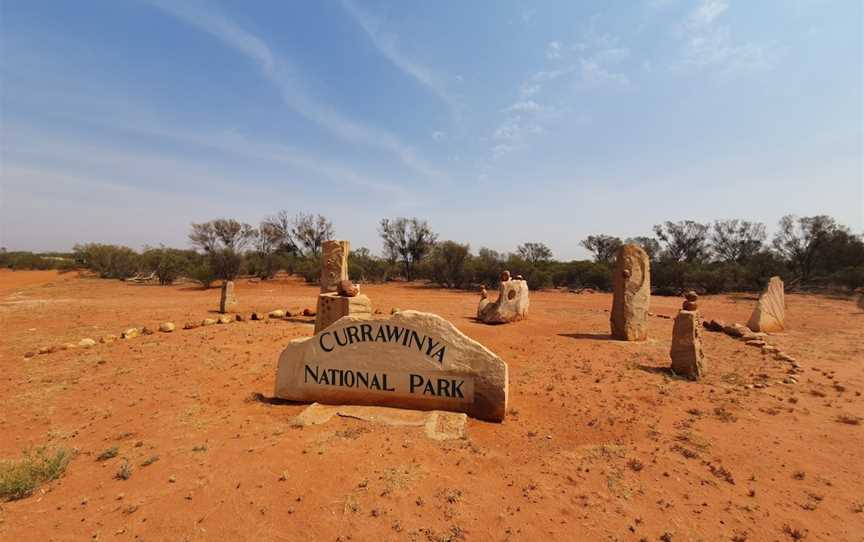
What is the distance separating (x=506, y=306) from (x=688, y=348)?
18.0ft

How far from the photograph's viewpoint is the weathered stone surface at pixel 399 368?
4.57m

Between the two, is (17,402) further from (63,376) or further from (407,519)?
(407,519)

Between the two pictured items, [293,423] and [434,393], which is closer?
[293,423]

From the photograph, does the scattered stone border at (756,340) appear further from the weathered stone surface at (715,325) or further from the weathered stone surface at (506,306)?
the weathered stone surface at (506,306)

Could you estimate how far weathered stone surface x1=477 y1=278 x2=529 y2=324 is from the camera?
11.6 m

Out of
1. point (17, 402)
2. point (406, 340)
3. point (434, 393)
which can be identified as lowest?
point (17, 402)

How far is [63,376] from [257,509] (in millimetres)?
5526

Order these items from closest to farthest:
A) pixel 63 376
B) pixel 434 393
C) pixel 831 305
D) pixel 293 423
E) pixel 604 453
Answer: pixel 604 453 < pixel 293 423 < pixel 434 393 < pixel 63 376 < pixel 831 305

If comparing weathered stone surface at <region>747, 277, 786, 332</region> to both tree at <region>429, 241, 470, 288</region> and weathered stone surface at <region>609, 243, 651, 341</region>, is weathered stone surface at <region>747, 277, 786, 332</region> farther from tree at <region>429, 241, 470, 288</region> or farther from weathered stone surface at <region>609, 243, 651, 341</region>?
tree at <region>429, 241, 470, 288</region>

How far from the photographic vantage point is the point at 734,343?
367 inches

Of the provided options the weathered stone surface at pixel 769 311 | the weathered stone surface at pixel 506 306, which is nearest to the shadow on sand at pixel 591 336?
the weathered stone surface at pixel 506 306

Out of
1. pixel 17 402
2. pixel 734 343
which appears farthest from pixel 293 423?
pixel 734 343

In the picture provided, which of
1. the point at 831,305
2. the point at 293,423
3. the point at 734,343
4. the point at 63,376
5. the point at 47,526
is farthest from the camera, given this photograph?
the point at 831,305

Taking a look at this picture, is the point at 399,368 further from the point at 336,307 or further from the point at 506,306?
the point at 506,306
